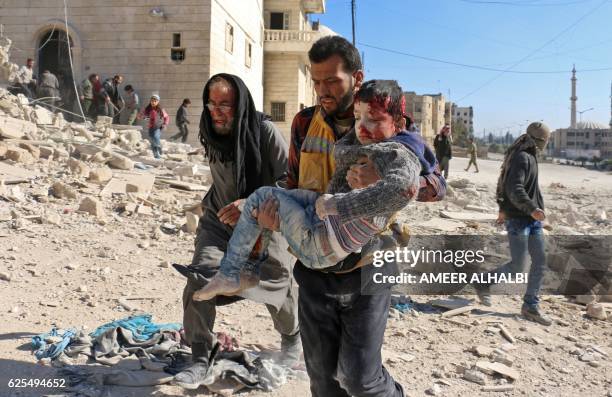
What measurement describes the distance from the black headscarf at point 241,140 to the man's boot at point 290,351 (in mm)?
976

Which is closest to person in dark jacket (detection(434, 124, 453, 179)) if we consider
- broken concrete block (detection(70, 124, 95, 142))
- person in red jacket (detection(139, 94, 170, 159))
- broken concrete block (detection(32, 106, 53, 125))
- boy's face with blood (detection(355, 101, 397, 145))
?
person in red jacket (detection(139, 94, 170, 159))

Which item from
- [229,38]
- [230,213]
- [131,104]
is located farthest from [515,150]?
[229,38]

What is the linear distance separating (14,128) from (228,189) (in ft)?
25.2

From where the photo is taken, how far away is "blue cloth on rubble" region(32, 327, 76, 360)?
311cm

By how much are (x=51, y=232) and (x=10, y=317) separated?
2034mm

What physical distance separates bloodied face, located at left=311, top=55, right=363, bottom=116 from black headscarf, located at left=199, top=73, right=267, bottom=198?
832 mm

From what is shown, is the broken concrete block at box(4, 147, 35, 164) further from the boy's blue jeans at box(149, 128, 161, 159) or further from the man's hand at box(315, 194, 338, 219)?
the man's hand at box(315, 194, 338, 219)

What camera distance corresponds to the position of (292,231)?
1831 millimetres

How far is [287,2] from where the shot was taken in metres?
25.8

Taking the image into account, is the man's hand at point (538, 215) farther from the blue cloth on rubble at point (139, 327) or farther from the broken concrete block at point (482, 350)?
the blue cloth on rubble at point (139, 327)

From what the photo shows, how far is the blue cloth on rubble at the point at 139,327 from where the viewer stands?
3.38m

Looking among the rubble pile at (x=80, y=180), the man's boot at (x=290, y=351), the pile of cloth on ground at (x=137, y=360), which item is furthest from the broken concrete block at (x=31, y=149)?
the man's boot at (x=290, y=351)

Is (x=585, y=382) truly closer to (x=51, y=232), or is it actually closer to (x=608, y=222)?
(x=51, y=232)

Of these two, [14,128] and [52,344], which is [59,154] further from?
[52,344]
